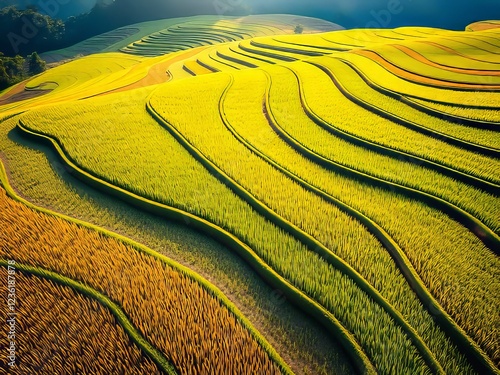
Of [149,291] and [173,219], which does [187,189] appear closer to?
[173,219]

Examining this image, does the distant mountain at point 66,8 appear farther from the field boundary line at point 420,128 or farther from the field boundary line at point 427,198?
the field boundary line at point 427,198

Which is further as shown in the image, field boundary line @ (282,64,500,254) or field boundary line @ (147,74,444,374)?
field boundary line @ (282,64,500,254)

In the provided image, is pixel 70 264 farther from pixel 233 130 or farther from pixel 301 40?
pixel 301 40

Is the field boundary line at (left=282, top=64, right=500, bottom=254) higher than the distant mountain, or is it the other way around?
the distant mountain

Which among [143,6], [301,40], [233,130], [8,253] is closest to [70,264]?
[8,253]

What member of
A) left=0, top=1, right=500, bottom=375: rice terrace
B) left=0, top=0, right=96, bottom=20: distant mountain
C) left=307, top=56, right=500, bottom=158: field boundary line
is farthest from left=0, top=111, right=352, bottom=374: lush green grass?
left=0, top=0, right=96, bottom=20: distant mountain

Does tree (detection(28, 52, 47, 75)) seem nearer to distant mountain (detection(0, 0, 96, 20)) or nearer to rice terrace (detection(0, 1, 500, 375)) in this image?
rice terrace (detection(0, 1, 500, 375))

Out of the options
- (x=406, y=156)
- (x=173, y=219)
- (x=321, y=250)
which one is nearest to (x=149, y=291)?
(x=173, y=219)

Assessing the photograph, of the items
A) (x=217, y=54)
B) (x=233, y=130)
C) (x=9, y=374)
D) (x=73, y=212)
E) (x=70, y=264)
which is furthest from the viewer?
(x=217, y=54)
